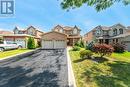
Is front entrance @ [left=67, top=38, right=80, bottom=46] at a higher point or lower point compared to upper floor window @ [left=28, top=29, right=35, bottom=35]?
lower

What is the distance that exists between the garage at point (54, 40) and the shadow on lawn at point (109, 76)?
36769 millimetres

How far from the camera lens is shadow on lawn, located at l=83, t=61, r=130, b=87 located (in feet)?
38.9

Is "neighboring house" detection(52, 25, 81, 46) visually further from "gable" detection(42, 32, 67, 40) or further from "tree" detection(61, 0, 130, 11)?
"tree" detection(61, 0, 130, 11)

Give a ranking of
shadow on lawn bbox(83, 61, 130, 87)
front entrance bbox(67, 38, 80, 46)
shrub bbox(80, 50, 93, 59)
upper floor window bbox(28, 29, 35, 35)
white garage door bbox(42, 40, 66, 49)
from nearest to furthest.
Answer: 1. shadow on lawn bbox(83, 61, 130, 87)
2. shrub bbox(80, 50, 93, 59)
3. white garage door bbox(42, 40, 66, 49)
4. front entrance bbox(67, 38, 80, 46)
5. upper floor window bbox(28, 29, 35, 35)

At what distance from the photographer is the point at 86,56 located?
2019cm

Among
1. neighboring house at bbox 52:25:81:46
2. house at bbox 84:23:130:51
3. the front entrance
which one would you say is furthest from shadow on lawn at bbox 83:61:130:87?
neighboring house at bbox 52:25:81:46

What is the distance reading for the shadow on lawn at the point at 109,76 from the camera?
11.9 meters

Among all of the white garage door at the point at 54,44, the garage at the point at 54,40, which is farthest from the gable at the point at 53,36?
the white garage door at the point at 54,44

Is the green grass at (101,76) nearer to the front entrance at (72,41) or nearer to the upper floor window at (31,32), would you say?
the front entrance at (72,41)

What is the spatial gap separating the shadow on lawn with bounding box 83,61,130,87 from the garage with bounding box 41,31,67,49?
36769mm

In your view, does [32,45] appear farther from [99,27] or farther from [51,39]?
[99,27]

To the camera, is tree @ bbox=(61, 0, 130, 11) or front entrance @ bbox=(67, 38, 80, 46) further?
front entrance @ bbox=(67, 38, 80, 46)

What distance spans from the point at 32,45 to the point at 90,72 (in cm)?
3457

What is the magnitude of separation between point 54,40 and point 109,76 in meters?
40.3
